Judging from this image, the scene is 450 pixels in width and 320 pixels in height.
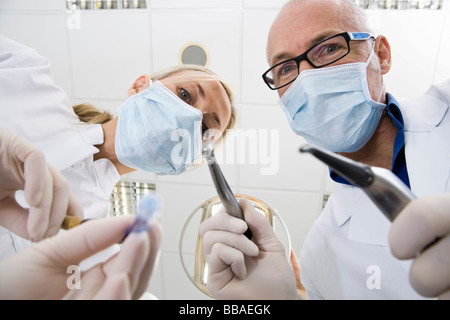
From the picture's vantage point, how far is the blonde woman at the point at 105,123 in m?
0.52

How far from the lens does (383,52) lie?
0.61 metres

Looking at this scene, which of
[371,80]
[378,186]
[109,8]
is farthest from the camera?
[109,8]

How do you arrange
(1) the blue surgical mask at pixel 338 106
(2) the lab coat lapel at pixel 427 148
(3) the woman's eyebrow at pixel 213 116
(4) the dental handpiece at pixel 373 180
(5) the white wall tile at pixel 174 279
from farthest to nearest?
Answer: (5) the white wall tile at pixel 174 279 < (3) the woman's eyebrow at pixel 213 116 < (1) the blue surgical mask at pixel 338 106 < (2) the lab coat lapel at pixel 427 148 < (4) the dental handpiece at pixel 373 180

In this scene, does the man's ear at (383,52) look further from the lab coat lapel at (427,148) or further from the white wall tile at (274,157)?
the white wall tile at (274,157)

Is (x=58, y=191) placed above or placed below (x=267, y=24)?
below

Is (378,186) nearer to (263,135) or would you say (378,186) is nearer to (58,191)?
(58,191)

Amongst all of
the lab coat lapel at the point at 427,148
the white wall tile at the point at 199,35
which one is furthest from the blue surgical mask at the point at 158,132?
the lab coat lapel at the point at 427,148

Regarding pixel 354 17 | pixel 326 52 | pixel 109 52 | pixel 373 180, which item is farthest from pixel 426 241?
pixel 109 52

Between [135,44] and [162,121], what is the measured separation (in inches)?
10.7

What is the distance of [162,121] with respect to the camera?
608mm

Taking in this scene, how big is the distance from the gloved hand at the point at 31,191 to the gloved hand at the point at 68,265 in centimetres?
9

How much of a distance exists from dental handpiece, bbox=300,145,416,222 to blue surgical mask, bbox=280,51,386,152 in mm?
338

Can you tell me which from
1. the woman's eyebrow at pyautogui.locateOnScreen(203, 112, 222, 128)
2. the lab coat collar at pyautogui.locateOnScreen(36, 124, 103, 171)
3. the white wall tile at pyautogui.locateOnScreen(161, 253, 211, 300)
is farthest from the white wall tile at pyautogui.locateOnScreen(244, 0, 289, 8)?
the white wall tile at pyautogui.locateOnScreen(161, 253, 211, 300)

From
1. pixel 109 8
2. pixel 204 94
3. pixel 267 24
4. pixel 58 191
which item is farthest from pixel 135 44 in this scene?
pixel 58 191
